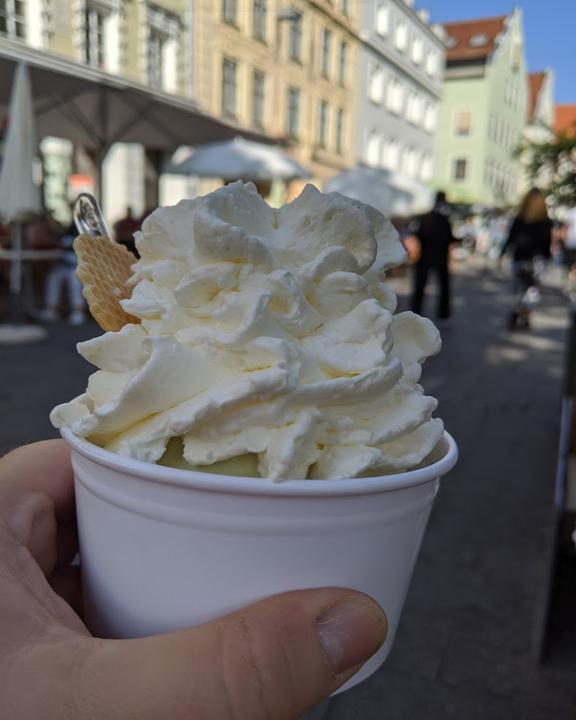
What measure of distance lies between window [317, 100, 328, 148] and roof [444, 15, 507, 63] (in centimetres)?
1984

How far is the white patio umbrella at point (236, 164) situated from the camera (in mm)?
9779

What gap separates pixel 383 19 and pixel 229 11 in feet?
41.7

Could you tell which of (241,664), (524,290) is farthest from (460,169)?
(241,664)

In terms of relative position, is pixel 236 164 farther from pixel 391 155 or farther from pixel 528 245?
pixel 391 155

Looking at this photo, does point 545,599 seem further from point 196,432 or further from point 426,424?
point 196,432

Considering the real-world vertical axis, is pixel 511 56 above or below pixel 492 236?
above

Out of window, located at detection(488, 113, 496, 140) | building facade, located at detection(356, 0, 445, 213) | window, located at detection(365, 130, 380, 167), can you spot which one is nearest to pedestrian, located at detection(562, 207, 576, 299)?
building facade, located at detection(356, 0, 445, 213)

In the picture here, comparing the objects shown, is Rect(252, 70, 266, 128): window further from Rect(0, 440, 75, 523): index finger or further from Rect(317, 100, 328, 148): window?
Rect(0, 440, 75, 523): index finger

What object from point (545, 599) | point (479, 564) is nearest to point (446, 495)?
point (479, 564)

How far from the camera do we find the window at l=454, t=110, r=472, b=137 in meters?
39.6

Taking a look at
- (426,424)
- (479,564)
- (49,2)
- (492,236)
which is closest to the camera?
(426,424)

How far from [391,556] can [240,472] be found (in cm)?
27

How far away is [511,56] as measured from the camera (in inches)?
1645

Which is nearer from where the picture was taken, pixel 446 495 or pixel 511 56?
pixel 446 495
